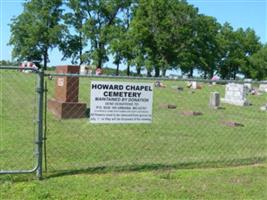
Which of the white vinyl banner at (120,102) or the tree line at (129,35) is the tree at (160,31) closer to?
the tree line at (129,35)

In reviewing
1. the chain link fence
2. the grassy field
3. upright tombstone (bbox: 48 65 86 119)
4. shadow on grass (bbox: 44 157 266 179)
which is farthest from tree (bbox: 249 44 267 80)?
shadow on grass (bbox: 44 157 266 179)

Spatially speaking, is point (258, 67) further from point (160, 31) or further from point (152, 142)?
point (152, 142)

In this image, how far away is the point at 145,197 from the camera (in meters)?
6.47

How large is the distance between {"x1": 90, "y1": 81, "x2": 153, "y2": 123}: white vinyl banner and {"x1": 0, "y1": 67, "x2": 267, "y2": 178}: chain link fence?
0.15m

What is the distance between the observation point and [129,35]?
226 feet

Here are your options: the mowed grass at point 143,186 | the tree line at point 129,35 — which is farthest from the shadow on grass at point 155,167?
the tree line at point 129,35

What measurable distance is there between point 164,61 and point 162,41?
2.88 metres

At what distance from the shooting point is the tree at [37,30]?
75938mm

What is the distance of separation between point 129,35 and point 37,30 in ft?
50.9

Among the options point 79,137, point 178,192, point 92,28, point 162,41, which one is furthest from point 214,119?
point 92,28

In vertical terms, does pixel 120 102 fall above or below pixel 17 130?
above

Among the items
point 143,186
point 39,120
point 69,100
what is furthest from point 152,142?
point 69,100

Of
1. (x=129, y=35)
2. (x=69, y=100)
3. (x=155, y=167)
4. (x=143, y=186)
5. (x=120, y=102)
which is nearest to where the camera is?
(x=143, y=186)

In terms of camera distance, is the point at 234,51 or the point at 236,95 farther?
the point at 234,51
